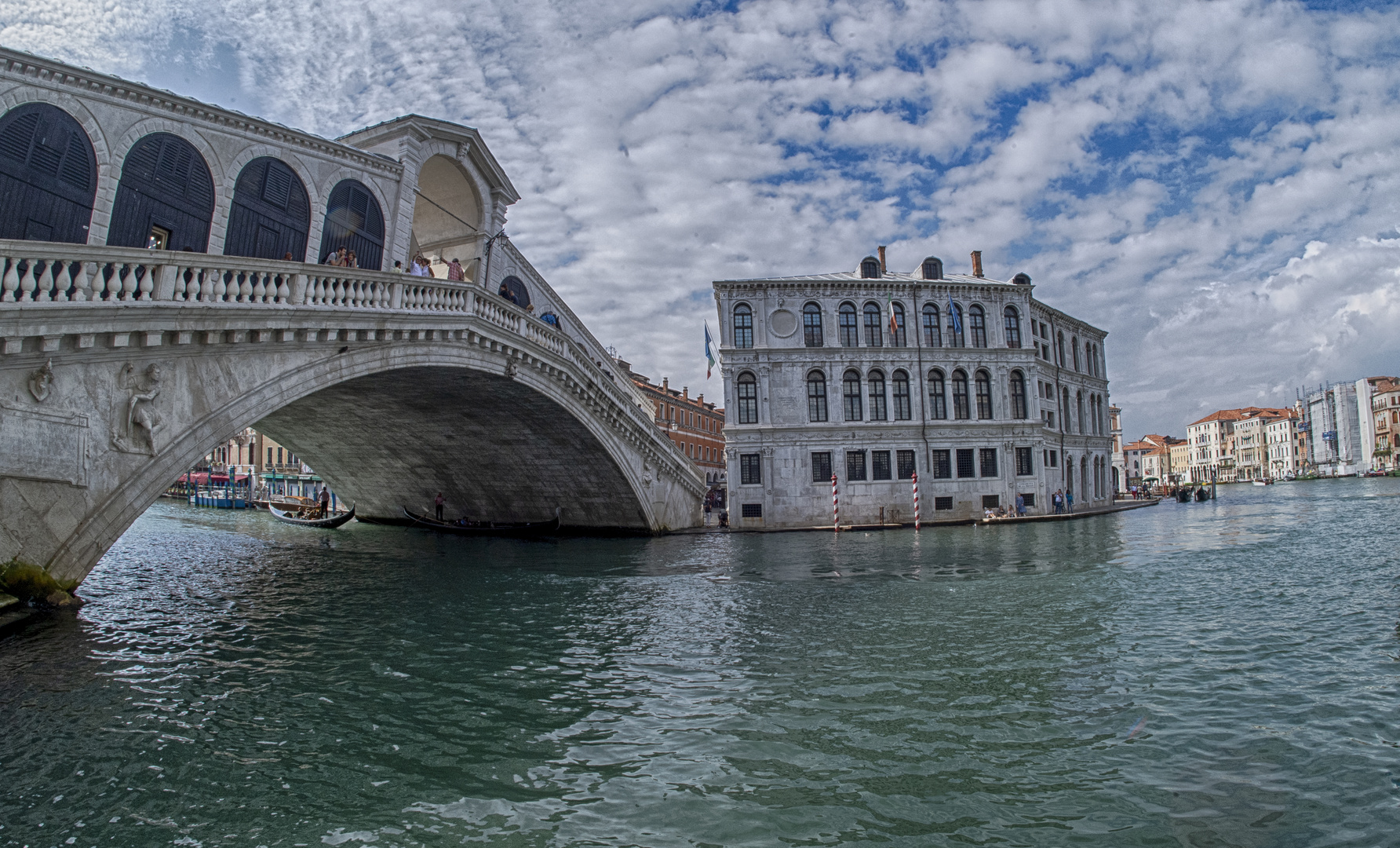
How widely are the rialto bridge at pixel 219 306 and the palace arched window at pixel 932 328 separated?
13337 millimetres

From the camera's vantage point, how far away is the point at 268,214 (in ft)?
38.8

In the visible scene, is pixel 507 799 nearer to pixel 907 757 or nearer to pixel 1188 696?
pixel 907 757

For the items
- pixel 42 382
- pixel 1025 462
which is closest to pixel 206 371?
pixel 42 382

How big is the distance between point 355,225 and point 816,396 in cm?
1707

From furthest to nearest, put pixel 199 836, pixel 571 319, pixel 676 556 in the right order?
pixel 571 319 → pixel 676 556 → pixel 199 836

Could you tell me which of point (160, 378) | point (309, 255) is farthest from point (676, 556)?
point (160, 378)

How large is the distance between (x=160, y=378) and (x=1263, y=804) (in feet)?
33.6

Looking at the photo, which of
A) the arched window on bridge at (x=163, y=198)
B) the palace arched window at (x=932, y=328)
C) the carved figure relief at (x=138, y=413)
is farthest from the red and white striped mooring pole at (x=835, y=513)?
the carved figure relief at (x=138, y=413)

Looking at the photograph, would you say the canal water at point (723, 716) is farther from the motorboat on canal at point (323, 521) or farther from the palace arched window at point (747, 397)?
the palace arched window at point (747, 397)

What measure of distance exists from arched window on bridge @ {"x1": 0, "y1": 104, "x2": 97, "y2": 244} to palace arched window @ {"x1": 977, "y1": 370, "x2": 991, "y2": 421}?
86.0 feet

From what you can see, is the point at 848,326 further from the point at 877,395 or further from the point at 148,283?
the point at 148,283

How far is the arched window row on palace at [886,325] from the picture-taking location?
26.7m

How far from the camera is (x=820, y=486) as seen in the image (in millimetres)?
26141

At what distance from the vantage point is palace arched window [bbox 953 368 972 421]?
27.6 metres
